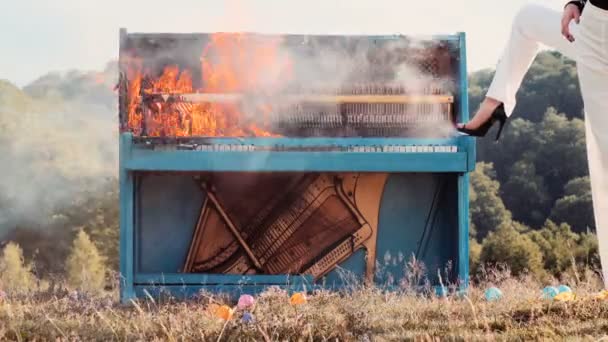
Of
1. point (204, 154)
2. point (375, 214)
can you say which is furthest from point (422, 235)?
point (204, 154)

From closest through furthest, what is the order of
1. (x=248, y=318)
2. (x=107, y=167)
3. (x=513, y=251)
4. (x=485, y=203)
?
(x=248, y=318)
(x=513, y=251)
(x=485, y=203)
(x=107, y=167)

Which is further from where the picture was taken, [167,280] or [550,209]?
[550,209]

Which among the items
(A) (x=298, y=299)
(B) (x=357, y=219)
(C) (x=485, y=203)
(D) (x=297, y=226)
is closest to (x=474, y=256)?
(C) (x=485, y=203)

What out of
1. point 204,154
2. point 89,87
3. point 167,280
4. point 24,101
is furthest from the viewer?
point 24,101

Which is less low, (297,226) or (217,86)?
(217,86)

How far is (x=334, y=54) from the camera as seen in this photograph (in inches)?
283

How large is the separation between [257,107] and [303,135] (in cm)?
39

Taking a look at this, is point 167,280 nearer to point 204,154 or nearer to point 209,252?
point 209,252

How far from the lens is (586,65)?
14.2 ft

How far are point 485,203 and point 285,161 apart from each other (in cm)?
2936

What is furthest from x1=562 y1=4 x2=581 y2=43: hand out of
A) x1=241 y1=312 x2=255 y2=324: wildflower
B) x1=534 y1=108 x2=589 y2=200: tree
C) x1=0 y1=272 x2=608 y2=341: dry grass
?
x1=534 y1=108 x2=589 y2=200: tree

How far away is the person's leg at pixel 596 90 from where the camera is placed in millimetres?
4242

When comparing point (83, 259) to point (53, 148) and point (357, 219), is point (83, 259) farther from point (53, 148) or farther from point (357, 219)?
point (357, 219)

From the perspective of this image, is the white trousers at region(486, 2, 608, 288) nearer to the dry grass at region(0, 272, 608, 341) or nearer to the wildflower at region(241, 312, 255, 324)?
the dry grass at region(0, 272, 608, 341)
